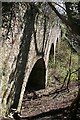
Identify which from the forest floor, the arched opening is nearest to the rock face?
the forest floor

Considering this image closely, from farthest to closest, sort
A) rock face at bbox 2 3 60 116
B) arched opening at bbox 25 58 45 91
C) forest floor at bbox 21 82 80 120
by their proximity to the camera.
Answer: arched opening at bbox 25 58 45 91 → forest floor at bbox 21 82 80 120 → rock face at bbox 2 3 60 116

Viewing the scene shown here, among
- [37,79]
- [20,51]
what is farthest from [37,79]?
[20,51]

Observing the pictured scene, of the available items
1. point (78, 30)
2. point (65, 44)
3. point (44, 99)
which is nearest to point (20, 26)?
point (78, 30)

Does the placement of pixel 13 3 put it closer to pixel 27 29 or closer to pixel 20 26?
pixel 20 26

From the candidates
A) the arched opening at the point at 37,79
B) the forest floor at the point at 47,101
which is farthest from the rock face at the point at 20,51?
the arched opening at the point at 37,79

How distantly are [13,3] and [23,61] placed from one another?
2012 millimetres

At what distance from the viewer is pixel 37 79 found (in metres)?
12.5

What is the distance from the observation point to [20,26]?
6.90 metres

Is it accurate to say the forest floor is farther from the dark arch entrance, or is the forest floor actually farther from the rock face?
the rock face

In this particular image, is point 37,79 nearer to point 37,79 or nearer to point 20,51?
point 37,79

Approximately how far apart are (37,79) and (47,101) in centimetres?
267

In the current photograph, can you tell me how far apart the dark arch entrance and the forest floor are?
0.34 meters

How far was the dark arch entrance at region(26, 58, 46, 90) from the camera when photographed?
12.0 meters

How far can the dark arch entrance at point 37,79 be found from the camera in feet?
39.5
